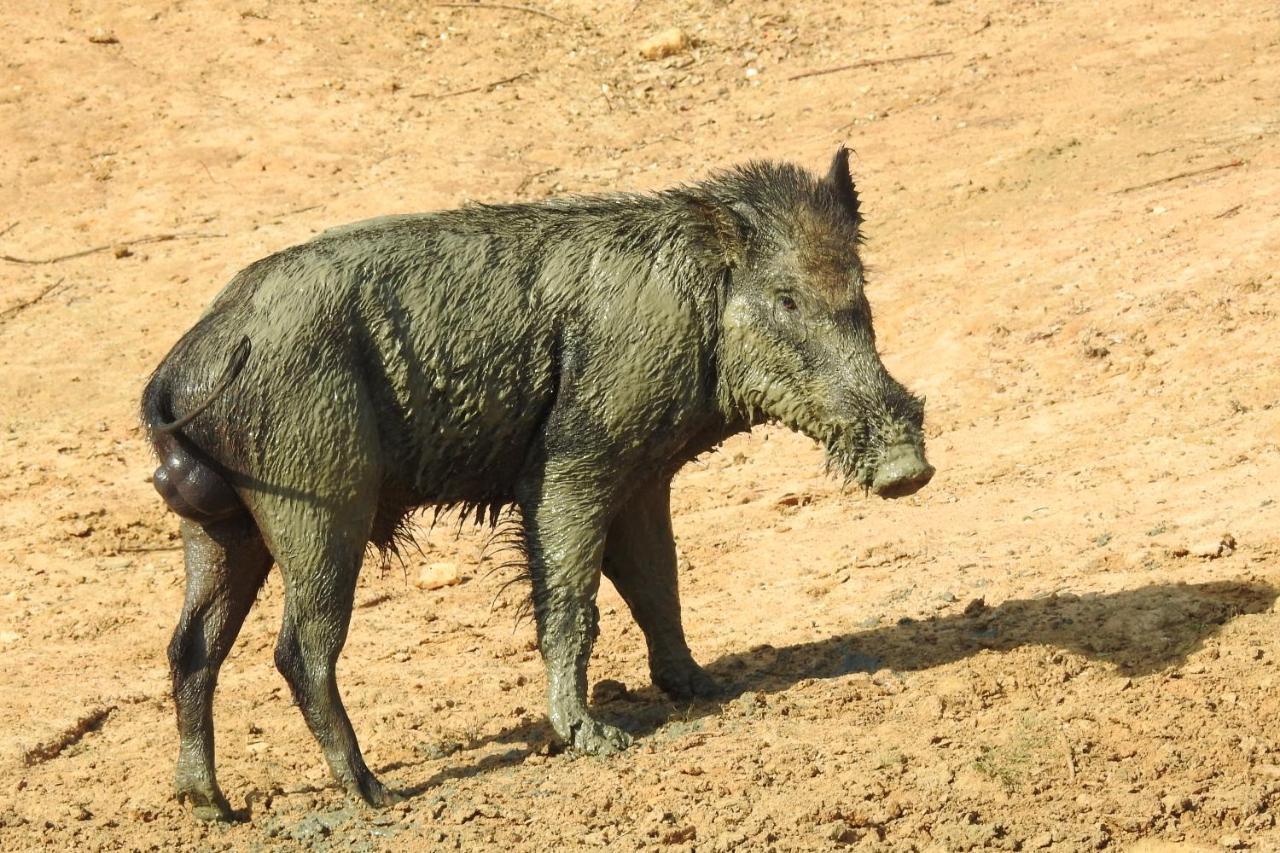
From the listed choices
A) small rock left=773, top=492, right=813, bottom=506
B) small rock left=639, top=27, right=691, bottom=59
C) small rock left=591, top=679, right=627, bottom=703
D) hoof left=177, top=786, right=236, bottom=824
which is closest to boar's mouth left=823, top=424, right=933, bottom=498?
small rock left=591, top=679, right=627, bottom=703

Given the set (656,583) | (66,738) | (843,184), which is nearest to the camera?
(843,184)

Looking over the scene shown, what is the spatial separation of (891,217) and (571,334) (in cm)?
810

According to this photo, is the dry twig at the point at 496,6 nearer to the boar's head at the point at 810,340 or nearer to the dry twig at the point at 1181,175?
the dry twig at the point at 1181,175

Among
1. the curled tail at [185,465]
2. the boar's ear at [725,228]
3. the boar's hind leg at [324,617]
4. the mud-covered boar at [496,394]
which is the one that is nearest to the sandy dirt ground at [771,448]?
the boar's hind leg at [324,617]

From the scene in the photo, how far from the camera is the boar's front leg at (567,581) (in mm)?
6781

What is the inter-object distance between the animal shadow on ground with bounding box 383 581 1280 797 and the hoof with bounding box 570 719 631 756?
27 cm

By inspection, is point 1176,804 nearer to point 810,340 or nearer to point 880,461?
point 880,461

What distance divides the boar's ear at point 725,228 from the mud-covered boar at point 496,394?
1 centimetres

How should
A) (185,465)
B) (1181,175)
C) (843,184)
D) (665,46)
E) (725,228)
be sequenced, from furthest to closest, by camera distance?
(665,46) < (1181,175) < (843,184) < (725,228) < (185,465)

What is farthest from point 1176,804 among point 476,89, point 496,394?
point 476,89

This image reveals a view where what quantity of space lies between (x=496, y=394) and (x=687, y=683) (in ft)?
5.46

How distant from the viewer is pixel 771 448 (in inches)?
450

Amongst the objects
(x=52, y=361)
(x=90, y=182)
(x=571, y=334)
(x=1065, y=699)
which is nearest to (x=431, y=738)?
(x=571, y=334)

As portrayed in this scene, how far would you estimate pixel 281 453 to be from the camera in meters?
6.35
